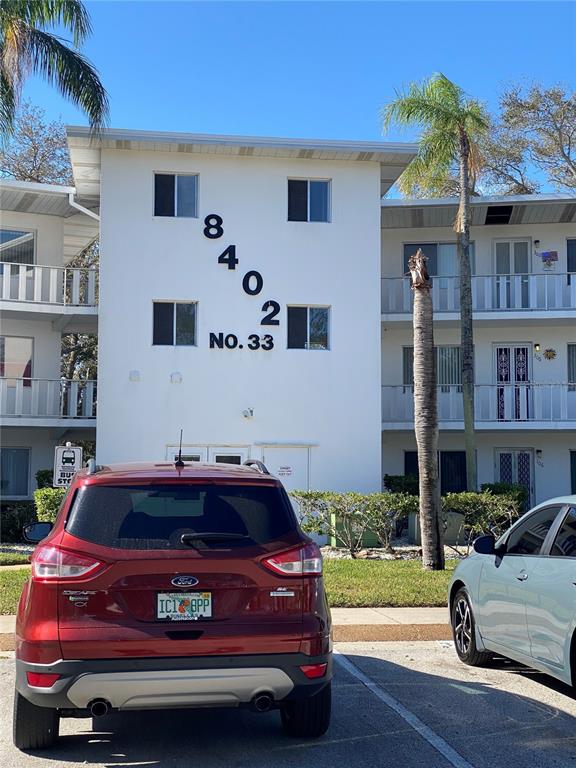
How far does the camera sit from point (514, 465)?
83.9 feet

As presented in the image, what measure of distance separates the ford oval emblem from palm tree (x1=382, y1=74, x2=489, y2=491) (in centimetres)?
1711

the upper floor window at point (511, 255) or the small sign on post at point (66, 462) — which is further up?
the upper floor window at point (511, 255)

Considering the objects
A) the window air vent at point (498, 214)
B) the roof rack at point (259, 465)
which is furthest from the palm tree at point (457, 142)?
the roof rack at point (259, 465)

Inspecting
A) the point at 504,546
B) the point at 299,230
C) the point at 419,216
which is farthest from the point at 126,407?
the point at 504,546

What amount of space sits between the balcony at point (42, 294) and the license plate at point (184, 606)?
57.7 ft

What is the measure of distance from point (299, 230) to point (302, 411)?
4209mm

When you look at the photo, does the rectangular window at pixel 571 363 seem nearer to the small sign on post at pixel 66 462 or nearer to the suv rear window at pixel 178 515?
the small sign on post at pixel 66 462

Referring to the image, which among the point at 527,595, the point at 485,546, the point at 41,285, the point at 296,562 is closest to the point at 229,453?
the point at 41,285

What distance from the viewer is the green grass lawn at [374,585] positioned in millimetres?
11500

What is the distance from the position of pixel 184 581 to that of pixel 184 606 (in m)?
0.15

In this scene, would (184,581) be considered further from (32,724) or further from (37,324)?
(37,324)

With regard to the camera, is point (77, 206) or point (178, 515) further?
point (77, 206)

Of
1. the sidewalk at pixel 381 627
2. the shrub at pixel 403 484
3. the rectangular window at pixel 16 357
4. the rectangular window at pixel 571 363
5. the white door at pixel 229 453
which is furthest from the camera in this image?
the rectangular window at pixel 571 363

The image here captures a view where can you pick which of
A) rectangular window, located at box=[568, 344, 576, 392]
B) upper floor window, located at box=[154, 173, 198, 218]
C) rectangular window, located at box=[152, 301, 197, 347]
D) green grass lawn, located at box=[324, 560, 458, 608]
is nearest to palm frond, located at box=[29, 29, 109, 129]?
upper floor window, located at box=[154, 173, 198, 218]
